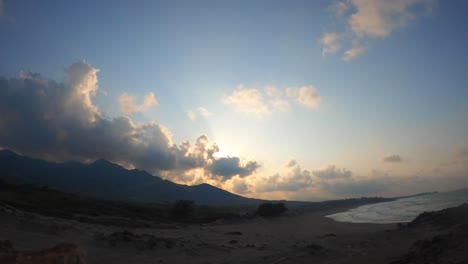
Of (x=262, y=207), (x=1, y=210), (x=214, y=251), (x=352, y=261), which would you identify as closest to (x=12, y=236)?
(x=1, y=210)

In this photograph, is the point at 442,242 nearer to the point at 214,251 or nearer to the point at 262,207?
the point at 214,251

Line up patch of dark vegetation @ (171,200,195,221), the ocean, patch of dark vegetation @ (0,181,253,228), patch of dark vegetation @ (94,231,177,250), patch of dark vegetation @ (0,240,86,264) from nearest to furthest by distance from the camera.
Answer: patch of dark vegetation @ (0,240,86,264) < patch of dark vegetation @ (94,231,177,250) < patch of dark vegetation @ (0,181,253,228) < the ocean < patch of dark vegetation @ (171,200,195,221)

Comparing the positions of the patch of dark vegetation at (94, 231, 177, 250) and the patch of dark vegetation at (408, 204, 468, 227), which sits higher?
the patch of dark vegetation at (408, 204, 468, 227)

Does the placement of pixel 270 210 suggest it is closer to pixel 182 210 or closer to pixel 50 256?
pixel 182 210

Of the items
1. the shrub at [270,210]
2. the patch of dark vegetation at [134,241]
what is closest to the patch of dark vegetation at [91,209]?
the shrub at [270,210]

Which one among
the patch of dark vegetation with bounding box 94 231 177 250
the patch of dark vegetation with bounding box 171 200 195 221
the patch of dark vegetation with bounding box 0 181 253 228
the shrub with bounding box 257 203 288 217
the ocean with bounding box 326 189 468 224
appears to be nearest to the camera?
the patch of dark vegetation with bounding box 94 231 177 250

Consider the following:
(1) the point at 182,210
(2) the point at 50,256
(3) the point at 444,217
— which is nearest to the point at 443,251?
(2) the point at 50,256

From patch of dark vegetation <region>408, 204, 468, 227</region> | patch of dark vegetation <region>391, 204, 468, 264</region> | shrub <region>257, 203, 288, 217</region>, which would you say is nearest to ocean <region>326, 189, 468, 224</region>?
shrub <region>257, 203, 288, 217</region>

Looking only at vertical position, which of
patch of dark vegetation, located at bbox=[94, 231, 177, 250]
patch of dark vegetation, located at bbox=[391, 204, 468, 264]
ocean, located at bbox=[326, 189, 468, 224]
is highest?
patch of dark vegetation, located at bbox=[391, 204, 468, 264]

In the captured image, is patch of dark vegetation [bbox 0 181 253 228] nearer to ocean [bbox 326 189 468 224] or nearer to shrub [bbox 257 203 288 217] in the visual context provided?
shrub [bbox 257 203 288 217]

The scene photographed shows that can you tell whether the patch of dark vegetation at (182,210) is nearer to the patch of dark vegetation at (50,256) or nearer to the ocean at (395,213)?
the ocean at (395,213)

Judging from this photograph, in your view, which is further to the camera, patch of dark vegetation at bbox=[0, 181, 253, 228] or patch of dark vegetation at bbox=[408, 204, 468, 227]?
patch of dark vegetation at bbox=[0, 181, 253, 228]

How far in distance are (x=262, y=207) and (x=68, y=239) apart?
5116 centimetres

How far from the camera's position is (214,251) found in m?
19.4
